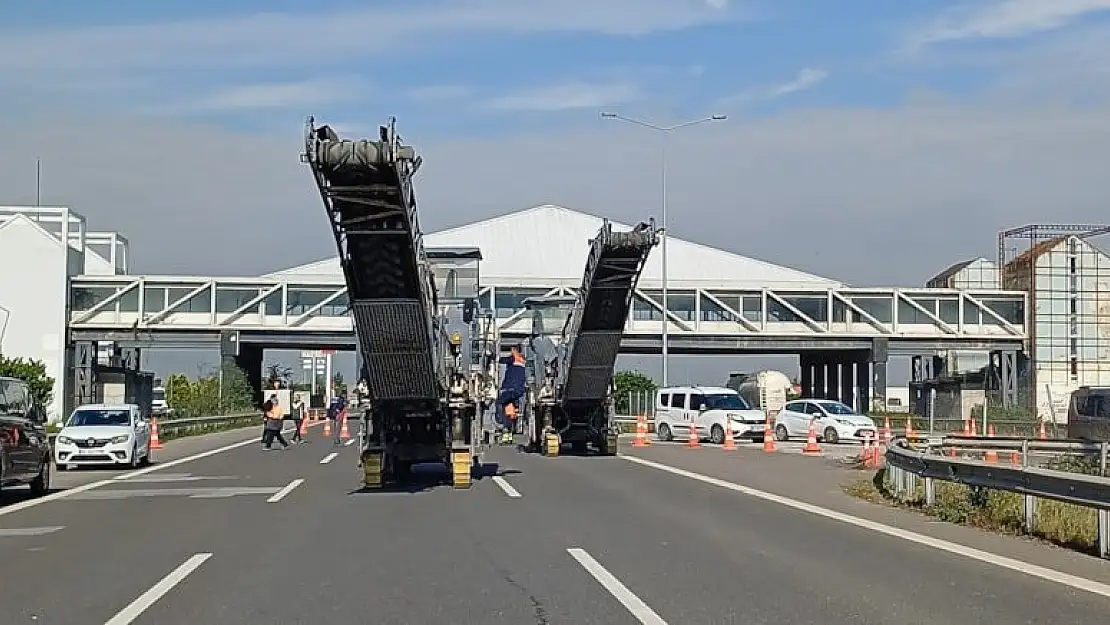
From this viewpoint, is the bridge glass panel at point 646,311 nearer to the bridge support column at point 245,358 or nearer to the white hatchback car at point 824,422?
the bridge support column at point 245,358

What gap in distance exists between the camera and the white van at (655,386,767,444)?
44.2 metres

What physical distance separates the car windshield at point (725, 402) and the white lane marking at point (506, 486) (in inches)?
753

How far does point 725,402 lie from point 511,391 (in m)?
7.22

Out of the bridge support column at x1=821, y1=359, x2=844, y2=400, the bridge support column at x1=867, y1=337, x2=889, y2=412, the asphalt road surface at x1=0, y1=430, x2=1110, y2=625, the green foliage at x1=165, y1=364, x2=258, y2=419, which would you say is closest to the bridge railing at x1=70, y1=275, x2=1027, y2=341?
the bridge support column at x1=867, y1=337, x2=889, y2=412

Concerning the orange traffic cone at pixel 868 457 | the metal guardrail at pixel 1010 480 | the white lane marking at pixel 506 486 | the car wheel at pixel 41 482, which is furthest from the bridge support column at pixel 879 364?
the car wheel at pixel 41 482

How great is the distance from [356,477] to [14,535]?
1081 centimetres

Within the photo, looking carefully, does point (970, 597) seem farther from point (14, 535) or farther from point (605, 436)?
point (605, 436)

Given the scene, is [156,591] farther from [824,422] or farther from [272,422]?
[824,422]

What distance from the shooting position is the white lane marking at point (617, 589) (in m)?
10.3

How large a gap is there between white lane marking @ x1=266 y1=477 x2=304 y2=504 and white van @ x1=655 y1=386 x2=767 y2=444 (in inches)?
795

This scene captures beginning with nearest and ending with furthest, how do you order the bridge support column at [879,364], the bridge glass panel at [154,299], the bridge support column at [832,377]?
the bridge glass panel at [154,299] → the bridge support column at [879,364] → the bridge support column at [832,377]

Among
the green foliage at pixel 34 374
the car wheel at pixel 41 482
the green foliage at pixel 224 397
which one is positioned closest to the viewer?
the car wheel at pixel 41 482

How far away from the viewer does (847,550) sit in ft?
47.6

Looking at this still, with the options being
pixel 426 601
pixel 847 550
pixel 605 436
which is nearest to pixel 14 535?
pixel 426 601
